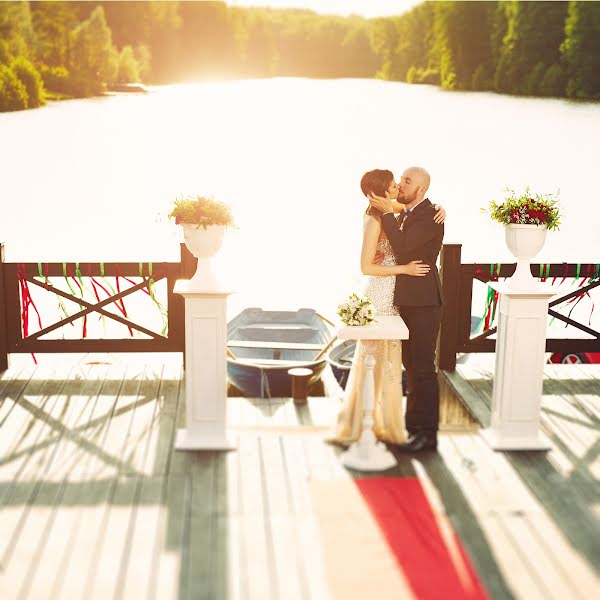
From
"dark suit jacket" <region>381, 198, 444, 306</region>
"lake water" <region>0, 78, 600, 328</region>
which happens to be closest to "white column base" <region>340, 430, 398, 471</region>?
"dark suit jacket" <region>381, 198, 444, 306</region>

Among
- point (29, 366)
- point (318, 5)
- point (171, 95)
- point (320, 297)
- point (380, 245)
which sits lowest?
point (320, 297)

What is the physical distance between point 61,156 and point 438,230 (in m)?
19.4

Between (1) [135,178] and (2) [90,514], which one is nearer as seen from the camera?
(2) [90,514]

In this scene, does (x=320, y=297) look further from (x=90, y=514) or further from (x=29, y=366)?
(x=90, y=514)

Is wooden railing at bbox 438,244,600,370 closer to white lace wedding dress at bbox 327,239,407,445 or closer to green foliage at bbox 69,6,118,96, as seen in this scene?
white lace wedding dress at bbox 327,239,407,445

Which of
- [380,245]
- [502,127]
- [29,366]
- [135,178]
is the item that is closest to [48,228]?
[135,178]

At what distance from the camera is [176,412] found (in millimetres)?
4727

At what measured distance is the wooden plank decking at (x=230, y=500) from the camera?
115 inches

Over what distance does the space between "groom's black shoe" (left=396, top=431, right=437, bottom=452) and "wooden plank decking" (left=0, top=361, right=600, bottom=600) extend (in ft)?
0.21

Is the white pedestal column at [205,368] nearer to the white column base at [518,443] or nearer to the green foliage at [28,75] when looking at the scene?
the white column base at [518,443]

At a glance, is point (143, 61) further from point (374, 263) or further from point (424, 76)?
point (374, 263)

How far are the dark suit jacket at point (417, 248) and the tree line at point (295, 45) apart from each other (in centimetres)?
1029

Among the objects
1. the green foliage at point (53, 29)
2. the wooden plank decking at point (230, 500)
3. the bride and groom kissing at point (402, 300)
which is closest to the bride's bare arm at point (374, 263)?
the bride and groom kissing at point (402, 300)

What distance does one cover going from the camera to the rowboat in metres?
5.98
